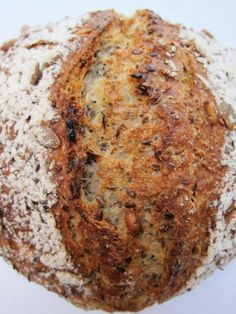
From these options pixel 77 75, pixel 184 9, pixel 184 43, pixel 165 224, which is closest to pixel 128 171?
pixel 165 224

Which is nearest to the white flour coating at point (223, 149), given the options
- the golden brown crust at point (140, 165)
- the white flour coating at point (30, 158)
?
the golden brown crust at point (140, 165)

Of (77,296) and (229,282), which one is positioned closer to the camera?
(77,296)

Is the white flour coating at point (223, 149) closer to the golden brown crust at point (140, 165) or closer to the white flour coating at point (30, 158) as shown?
the golden brown crust at point (140, 165)

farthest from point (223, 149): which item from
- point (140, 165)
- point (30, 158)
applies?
point (30, 158)

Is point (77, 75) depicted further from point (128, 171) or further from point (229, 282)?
point (229, 282)

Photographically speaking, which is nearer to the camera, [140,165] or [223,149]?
[140,165]

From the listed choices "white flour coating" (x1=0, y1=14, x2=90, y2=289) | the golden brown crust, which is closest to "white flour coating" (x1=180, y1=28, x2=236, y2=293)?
the golden brown crust

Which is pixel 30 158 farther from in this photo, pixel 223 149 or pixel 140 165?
pixel 223 149
